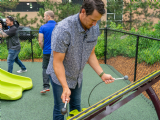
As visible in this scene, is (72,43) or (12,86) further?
(12,86)

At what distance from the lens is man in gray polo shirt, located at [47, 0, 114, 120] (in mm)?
1239

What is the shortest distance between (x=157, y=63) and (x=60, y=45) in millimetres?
3837

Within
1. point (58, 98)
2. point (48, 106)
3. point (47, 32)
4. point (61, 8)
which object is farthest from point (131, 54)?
point (61, 8)

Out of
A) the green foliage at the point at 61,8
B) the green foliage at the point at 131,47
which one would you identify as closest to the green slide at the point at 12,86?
the green foliage at the point at 131,47

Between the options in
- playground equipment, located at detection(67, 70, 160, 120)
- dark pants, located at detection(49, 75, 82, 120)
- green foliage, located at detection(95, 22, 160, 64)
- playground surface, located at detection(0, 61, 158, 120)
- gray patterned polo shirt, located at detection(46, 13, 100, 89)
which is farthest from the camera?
green foliage, located at detection(95, 22, 160, 64)

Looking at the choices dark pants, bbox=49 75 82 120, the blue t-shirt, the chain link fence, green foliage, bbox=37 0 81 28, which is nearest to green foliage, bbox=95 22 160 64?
the chain link fence

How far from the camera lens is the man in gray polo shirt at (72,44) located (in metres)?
1.24

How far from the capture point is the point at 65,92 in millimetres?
1365

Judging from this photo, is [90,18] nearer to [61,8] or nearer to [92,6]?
[92,6]

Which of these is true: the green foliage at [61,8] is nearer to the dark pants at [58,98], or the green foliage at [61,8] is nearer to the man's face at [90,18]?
the dark pants at [58,98]

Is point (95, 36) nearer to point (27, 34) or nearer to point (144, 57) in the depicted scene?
point (144, 57)

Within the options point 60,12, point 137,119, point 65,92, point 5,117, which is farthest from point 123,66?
point 60,12

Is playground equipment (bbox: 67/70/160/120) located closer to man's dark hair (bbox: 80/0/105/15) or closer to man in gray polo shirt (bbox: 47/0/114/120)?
man in gray polo shirt (bbox: 47/0/114/120)

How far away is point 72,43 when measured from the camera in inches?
53.1
